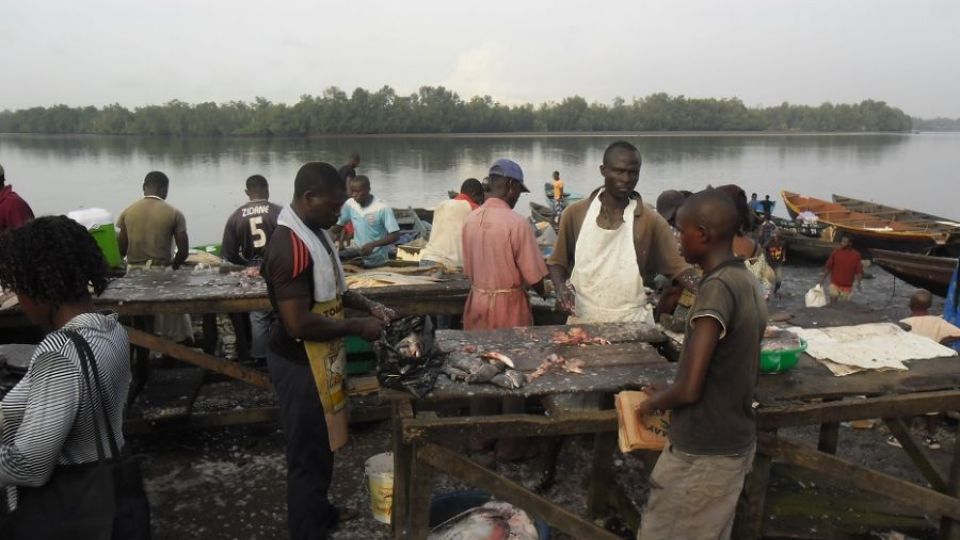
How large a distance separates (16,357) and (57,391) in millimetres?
1551

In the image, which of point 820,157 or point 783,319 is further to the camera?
point 820,157

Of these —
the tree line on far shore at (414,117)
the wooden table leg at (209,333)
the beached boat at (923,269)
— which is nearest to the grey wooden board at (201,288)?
the wooden table leg at (209,333)

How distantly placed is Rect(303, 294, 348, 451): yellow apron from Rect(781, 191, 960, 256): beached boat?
1572 cm

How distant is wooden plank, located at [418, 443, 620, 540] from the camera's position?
9.49 feet

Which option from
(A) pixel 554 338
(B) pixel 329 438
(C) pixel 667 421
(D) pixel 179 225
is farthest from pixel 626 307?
(D) pixel 179 225

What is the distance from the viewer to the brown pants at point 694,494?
260 cm

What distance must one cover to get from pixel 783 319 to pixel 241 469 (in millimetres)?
3994

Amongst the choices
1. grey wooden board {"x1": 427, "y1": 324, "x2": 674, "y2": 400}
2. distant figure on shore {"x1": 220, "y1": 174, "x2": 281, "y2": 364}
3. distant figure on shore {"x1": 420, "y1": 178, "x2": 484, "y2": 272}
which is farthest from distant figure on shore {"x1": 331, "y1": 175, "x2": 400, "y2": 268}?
grey wooden board {"x1": 427, "y1": 324, "x2": 674, "y2": 400}

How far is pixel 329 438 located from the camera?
3.44 m

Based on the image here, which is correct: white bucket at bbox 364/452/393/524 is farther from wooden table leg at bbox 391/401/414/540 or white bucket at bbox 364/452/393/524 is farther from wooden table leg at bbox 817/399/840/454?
wooden table leg at bbox 817/399/840/454

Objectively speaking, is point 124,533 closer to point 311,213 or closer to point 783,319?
point 311,213

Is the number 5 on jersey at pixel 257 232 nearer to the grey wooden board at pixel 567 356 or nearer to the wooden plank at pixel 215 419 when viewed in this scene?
the wooden plank at pixel 215 419

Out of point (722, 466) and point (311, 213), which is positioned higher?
point (311, 213)

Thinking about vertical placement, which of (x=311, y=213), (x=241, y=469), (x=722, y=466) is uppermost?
(x=311, y=213)
